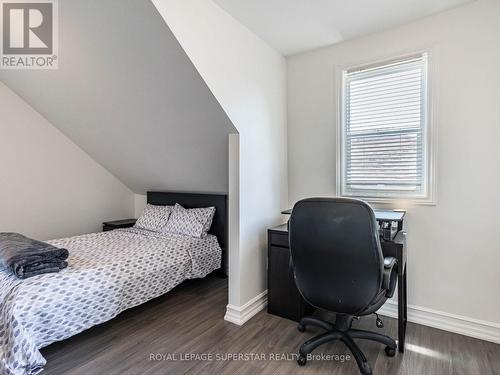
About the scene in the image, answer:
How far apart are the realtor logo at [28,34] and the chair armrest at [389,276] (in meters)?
2.93

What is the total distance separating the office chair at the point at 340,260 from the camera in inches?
61.9

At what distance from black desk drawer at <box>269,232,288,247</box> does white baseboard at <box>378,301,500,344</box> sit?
3.63 feet

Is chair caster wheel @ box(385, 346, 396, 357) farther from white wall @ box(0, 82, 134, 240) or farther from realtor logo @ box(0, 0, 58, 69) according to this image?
white wall @ box(0, 82, 134, 240)

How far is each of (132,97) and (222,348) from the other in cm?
224

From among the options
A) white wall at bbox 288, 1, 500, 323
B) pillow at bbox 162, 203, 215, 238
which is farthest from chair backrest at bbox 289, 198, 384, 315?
pillow at bbox 162, 203, 215, 238

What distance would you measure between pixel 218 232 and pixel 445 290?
231cm

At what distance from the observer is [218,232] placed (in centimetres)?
341

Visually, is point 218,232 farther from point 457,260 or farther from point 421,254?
point 457,260

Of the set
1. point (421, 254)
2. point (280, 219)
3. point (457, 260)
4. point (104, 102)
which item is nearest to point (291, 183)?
point (280, 219)

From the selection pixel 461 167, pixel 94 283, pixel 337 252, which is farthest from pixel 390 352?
pixel 94 283

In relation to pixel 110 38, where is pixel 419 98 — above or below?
below

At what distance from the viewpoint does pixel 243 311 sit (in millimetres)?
2393

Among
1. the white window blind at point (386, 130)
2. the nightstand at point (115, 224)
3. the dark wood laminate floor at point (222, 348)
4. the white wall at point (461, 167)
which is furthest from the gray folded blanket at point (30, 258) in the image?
the white wall at point (461, 167)

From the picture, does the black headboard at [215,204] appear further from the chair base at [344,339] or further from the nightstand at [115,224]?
the chair base at [344,339]
